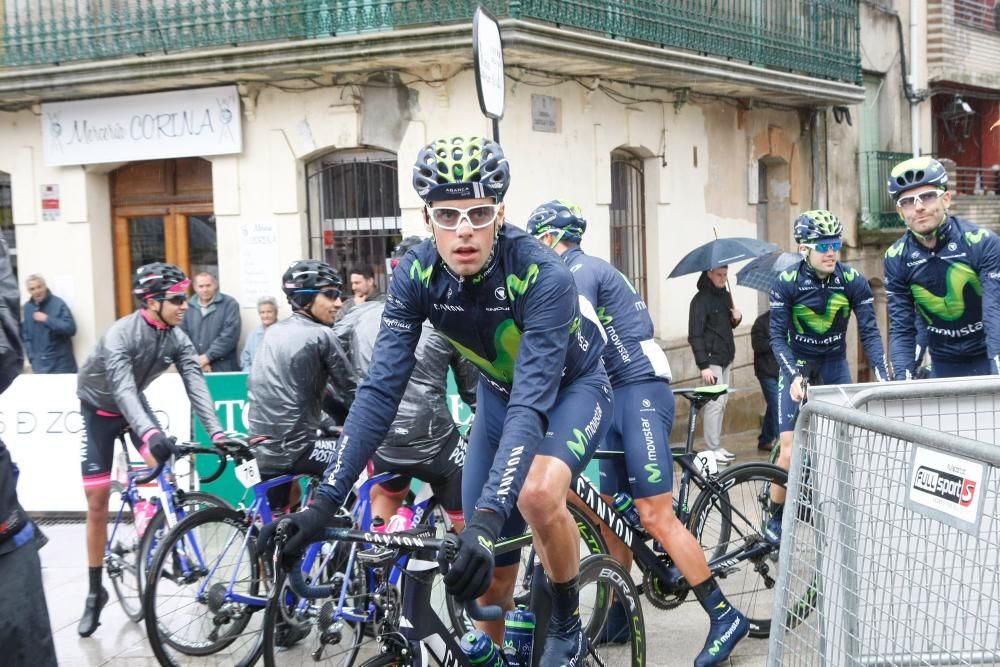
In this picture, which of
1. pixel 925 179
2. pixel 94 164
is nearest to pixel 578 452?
pixel 925 179

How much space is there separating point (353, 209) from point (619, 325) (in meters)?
7.78

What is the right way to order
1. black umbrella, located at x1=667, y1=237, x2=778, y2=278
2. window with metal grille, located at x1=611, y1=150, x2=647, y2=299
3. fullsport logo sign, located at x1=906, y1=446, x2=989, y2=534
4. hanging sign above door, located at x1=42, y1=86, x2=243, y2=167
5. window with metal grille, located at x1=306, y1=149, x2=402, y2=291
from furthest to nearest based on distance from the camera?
window with metal grille, located at x1=611, y1=150, x2=647, y2=299 → hanging sign above door, located at x1=42, y1=86, x2=243, y2=167 → window with metal grille, located at x1=306, y1=149, x2=402, y2=291 → black umbrella, located at x1=667, y1=237, x2=778, y2=278 → fullsport logo sign, located at x1=906, y1=446, x2=989, y2=534

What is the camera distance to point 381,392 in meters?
4.03

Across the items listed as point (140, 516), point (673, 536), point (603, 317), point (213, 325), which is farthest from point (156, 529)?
point (213, 325)

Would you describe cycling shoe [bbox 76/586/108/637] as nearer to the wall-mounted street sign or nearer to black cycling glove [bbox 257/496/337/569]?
the wall-mounted street sign

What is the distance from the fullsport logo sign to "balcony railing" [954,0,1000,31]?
20.3 metres

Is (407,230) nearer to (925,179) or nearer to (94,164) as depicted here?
(94,164)

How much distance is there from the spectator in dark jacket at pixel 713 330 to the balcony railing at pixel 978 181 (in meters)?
12.9

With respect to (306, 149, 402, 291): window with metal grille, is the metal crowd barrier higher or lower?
lower

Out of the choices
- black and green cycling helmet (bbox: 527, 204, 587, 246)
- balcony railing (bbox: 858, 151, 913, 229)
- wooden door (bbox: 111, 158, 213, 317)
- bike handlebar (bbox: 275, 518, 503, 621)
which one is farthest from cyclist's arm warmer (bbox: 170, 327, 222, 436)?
balcony railing (bbox: 858, 151, 913, 229)

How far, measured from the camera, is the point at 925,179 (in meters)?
6.55

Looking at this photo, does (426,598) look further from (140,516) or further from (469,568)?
(140,516)

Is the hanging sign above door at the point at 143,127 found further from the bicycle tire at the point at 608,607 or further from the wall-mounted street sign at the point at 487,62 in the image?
the bicycle tire at the point at 608,607

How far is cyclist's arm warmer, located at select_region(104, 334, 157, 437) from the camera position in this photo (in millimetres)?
6438
